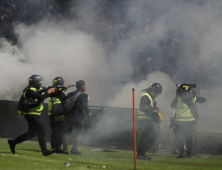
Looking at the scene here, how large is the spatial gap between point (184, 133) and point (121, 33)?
10.1m

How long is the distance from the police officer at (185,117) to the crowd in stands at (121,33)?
27.5ft

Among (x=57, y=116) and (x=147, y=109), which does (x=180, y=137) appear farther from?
(x=57, y=116)

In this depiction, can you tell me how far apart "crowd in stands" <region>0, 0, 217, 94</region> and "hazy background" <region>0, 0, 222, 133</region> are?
5cm

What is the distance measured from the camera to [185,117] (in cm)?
826

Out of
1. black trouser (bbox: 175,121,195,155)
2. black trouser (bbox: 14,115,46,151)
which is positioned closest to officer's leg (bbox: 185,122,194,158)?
black trouser (bbox: 175,121,195,155)

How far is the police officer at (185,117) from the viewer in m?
8.24

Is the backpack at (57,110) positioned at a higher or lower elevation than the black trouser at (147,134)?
higher

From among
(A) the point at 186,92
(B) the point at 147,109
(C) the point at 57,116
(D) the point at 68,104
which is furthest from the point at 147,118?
(C) the point at 57,116

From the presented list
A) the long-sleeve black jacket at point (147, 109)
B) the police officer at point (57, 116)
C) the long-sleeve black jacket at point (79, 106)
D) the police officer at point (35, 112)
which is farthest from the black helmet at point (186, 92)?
the police officer at point (35, 112)

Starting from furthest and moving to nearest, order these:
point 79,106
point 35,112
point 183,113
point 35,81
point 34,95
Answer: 1. point 183,113
2. point 79,106
3. point 35,81
4. point 35,112
5. point 34,95

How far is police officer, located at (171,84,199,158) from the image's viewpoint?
27.0 feet

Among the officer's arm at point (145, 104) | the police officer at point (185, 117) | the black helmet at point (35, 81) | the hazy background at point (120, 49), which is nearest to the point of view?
the black helmet at point (35, 81)

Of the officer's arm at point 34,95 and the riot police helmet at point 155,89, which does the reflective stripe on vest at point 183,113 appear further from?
the officer's arm at point 34,95

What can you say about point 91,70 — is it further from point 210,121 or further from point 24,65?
point 210,121
